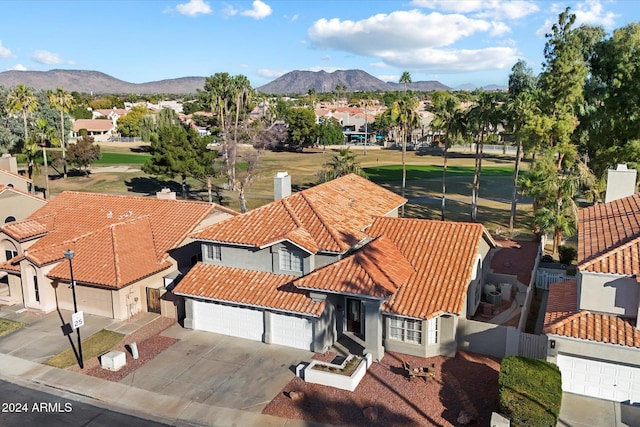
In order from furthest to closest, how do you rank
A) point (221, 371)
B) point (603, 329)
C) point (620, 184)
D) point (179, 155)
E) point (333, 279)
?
point (179, 155) → point (620, 184) → point (333, 279) → point (221, 371) → point (603, 329)

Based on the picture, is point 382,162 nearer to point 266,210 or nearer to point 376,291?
point 266,210

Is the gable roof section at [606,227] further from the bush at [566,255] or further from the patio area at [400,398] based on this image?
the bush at [566,255]

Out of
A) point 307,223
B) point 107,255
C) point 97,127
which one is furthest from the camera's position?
point 97,127

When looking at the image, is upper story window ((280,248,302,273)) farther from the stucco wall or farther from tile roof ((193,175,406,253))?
the stucco wall

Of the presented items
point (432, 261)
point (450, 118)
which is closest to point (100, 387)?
point (432, 261)

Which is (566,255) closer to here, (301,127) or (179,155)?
(179,155)

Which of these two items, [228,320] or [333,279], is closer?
[333,279]

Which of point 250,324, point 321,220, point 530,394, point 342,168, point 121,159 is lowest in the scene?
point 250,324
